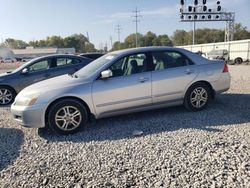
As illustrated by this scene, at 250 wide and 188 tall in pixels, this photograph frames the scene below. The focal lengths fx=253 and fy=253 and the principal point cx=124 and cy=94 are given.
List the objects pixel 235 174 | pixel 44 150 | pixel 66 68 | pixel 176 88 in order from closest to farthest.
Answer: pixel 235 174, pixel 44 150, pixel 176 88, pixel 66 68

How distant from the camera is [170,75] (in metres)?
5.57

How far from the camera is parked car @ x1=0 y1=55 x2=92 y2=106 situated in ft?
26.7

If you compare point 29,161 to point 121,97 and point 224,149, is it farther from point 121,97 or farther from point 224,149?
point 224,149

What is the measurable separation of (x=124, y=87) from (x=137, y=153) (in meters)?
1.67

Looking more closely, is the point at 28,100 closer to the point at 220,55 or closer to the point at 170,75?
the point at 170,75

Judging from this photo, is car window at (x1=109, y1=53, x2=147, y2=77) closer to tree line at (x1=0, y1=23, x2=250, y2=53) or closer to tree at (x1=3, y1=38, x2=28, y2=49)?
tree line at (x1=0, y1=23, x2=250, y2=53)

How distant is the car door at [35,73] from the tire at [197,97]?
15.5 feet

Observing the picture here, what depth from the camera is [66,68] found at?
8.69 meters

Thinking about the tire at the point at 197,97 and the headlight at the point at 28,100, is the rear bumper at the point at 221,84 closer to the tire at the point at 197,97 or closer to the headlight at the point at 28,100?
the tire at the point at 197,97

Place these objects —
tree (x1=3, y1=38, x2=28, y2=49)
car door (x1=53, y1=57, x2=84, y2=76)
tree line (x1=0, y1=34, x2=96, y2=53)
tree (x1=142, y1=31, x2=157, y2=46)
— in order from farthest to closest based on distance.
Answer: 1. tree (x1=3, y1=38, x2=28, y2=49)
2. tree line (x1=0, y1=34, x2=96, y2=53)
3. tree (x1=142, y1=31, x2=157, y2=46)
4. car door (x1=53, y1=57, x2=84, y2=76)

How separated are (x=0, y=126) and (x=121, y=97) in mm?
2866

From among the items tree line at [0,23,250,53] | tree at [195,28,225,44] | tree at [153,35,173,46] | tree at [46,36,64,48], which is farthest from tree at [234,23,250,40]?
tree at [46,36,64,48]

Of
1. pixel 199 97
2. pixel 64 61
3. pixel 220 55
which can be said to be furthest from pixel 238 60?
pixel 199 97

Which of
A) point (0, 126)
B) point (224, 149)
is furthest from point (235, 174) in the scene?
point (0, 126)
